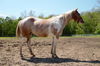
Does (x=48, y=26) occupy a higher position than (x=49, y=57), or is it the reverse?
(x=48, y=26)

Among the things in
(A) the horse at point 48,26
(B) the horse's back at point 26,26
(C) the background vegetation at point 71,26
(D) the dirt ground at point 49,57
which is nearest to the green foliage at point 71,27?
(C) the background vegetation at point 71,26

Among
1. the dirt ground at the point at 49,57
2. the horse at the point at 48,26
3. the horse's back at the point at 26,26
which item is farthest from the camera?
the horse's back at the point at 26,26

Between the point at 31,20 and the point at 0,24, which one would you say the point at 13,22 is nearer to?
the point at 0,24

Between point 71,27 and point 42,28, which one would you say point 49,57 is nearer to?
point 42,28

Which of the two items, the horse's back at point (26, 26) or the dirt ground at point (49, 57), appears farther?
the horse's back at point (26, 26)

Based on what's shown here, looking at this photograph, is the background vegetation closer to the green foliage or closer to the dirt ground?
the green foliage

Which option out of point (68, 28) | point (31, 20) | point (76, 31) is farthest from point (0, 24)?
point (31, 20)

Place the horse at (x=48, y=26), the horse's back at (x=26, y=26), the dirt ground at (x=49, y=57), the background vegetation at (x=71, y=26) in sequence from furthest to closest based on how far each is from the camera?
the background vegetation at (x=71, y=26)
the horse's back at (x=26, y=26)
the horse at (x=48, y=26)
the dirt ground at (x=49, y=57)

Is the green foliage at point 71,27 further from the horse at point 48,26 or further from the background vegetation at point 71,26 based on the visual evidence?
the horse at point 48,26

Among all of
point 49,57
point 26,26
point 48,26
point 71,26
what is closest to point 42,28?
point 48,26

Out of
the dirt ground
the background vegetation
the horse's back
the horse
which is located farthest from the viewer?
the background vegetation

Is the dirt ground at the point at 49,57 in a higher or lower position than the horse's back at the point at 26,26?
lower

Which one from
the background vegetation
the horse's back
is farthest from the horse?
the background vegetation

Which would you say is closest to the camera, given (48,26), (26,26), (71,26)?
(48,26)
